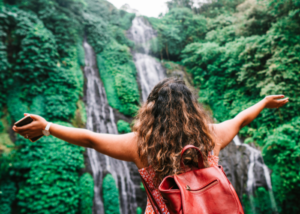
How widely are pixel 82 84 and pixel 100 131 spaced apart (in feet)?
8.58

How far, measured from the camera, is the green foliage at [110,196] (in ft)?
16.8

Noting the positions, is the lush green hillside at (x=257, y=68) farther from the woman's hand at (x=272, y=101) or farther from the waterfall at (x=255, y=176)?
the woman's hand at (x=272, y=101)

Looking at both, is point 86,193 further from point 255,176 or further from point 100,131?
point 255,176

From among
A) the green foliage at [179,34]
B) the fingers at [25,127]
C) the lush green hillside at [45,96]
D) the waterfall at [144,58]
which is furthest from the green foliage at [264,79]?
the fingers at [25,127]

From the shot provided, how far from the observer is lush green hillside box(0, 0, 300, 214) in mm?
4785

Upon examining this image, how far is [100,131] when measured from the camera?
688cm

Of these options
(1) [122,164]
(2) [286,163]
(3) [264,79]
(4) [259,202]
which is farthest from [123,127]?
(3) [264,79]

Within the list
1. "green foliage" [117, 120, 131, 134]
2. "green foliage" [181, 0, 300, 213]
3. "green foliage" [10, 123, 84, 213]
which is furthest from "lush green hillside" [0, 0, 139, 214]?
"green foliage" [181, 0, 300, 213]

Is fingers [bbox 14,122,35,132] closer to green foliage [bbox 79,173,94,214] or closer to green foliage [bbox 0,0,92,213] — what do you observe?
green foliage [bbox 0,0,92,213]

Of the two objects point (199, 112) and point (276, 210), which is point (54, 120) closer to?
point (199, 112)

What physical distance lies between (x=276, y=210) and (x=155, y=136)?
6.47 m

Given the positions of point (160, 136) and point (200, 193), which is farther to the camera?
point (160, 136)

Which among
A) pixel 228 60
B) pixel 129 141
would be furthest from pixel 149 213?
pixel 228 60

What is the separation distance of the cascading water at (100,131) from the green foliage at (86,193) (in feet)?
0.49
